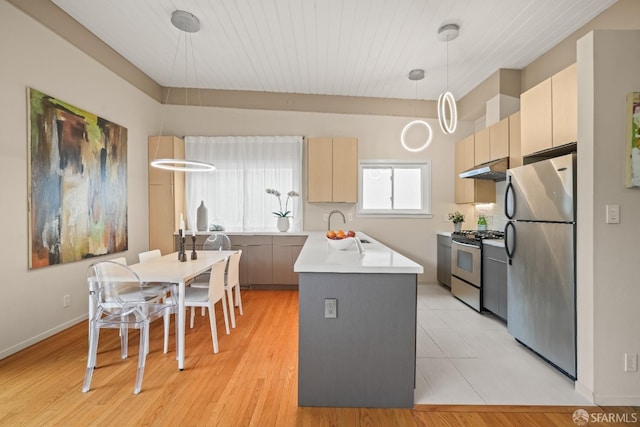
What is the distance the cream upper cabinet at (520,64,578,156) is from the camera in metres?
2.39

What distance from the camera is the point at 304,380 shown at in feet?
6.26

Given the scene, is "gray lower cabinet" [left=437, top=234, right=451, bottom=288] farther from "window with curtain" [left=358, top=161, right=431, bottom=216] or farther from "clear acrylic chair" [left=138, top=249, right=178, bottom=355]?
"clear acrylic chair" [left=138, top=249, right=178, bottom=355]

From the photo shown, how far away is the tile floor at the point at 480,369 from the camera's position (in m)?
2.04

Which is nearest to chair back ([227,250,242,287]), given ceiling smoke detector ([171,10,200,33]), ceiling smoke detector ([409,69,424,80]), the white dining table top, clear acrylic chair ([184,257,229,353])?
the white dining table top

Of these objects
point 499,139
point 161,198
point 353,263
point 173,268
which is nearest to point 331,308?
point 353,263

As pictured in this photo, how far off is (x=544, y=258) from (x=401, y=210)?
2751 mm

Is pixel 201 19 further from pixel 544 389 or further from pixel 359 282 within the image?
pixel 544 389

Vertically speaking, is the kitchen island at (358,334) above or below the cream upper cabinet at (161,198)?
below

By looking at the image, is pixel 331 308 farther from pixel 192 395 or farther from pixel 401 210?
pixel 401 210

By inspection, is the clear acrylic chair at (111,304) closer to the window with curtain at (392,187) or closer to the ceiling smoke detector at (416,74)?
the window with curtain at (392,187)

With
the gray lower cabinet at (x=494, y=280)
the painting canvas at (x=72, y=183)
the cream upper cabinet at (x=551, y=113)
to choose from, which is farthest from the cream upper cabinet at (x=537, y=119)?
the painting canvas at (x=72, y=183)

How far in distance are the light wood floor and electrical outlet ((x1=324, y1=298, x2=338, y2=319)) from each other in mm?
550

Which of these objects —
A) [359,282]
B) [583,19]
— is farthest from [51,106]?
[583,19]

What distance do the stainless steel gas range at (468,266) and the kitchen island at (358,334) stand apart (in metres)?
2.17
